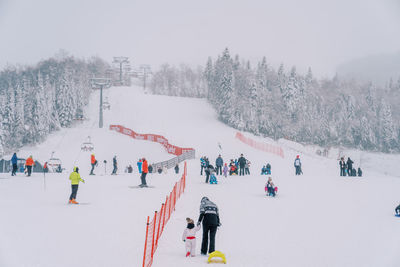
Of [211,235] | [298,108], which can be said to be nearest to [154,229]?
[211,235]

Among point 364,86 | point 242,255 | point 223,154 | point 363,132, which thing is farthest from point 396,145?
point 242,255

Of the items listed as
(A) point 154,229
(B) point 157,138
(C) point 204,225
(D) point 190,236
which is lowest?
(D) point 190,236

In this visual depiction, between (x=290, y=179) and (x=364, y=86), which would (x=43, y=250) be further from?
(x=364, y=86)

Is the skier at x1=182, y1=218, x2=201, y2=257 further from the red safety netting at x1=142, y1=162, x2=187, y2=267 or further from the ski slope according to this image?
the red safety netting at x1=142, y1=162, x2=187, y2=267

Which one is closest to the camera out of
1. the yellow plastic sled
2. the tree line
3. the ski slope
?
the yellow plastic sled

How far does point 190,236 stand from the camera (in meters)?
10.2

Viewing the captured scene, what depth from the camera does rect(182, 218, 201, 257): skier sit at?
10.1 m

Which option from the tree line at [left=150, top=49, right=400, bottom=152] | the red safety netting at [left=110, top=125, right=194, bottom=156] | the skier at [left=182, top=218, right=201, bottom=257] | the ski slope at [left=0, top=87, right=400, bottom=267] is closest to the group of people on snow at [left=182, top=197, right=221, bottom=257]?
the skier at [left=182, top=218, right=201, bottom=257]

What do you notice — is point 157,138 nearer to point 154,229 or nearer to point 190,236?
point 154,229

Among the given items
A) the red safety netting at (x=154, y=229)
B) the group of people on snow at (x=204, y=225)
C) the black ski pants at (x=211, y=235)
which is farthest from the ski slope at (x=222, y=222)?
the black ski pants at (x=211, y=235)

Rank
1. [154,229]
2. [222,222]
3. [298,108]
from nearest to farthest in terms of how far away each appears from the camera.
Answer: [154,229]
[222,222]
[298,108]

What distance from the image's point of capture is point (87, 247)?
36.5 ft

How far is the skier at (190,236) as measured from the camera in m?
10.1

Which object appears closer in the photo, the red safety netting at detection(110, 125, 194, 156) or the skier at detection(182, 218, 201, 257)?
the skier at detection(182, 218, 201, 257)
